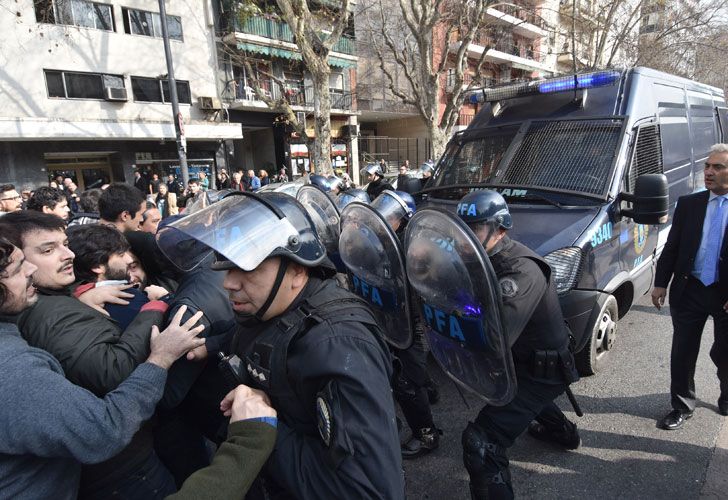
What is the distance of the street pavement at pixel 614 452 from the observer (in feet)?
8.39

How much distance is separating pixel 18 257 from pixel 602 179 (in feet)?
12.6

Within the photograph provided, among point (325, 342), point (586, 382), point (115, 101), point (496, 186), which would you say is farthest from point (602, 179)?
point (115, 101)

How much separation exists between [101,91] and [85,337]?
64.7ft

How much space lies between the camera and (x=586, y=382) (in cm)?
367

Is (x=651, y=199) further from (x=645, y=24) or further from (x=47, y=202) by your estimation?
(x=645, y=24)

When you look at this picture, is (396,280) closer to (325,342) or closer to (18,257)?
(325,342)

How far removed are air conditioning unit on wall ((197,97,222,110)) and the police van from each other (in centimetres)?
1743

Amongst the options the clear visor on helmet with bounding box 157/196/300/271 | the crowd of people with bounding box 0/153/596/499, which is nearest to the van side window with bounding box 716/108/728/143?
the crowd of people with bounding box 0/153/596/499

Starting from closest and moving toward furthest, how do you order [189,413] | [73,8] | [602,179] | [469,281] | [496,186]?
[469,281]
[189,413]
[602,179]
[496,186]
[73,8]

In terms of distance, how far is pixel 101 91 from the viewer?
1748cm

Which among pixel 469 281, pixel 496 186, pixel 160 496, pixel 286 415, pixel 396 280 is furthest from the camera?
pixel 496 186

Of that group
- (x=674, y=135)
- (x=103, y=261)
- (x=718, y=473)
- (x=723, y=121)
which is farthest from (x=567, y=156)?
(x=723, y=121)

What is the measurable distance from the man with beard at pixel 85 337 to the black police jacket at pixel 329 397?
519mm

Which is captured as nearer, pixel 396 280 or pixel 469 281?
pixel 469 281
